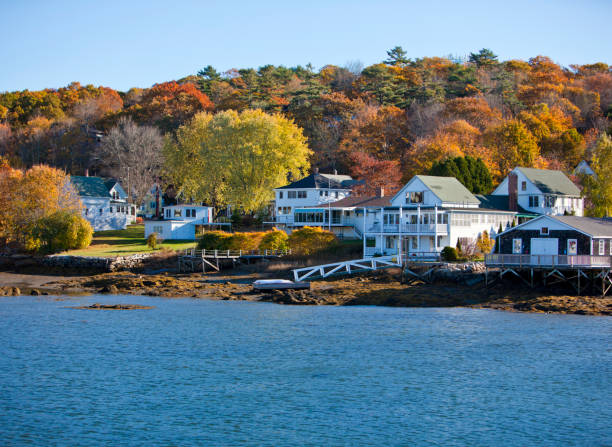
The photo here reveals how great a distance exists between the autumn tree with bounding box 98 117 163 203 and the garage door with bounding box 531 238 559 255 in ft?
240

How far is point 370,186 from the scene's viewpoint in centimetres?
9862

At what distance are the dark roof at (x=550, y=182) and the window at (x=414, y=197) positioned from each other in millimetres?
17118

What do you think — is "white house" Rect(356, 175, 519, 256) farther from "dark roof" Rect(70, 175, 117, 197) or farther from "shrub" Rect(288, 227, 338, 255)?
"dark roof" Rect(70, 175, 117, 197)

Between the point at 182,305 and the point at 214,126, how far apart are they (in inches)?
1876

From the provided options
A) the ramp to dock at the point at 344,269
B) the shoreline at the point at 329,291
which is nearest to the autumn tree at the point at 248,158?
the shoreline at the point at 329,291

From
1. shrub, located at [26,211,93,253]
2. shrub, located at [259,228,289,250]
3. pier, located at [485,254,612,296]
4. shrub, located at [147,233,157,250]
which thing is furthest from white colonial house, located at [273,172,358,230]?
pier, located at [485,254,612,296]

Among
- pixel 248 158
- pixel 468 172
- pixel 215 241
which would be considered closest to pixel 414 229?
pixel 468 172

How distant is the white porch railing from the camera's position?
176ft

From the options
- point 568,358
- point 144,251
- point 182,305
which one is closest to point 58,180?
point 144,251

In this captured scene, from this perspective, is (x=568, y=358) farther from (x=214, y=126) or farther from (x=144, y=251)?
(x=214, y=126)

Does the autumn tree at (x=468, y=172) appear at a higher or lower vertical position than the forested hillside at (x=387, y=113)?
lower

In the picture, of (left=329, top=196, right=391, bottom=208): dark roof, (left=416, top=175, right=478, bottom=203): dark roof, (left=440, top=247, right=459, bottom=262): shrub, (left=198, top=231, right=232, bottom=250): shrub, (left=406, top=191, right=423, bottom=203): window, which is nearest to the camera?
(left=440, top=247, right=459, bottom=262): shrub

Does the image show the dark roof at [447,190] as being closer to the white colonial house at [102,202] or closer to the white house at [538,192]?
the white house at [538,192]

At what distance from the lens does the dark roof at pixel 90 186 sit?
346ft
